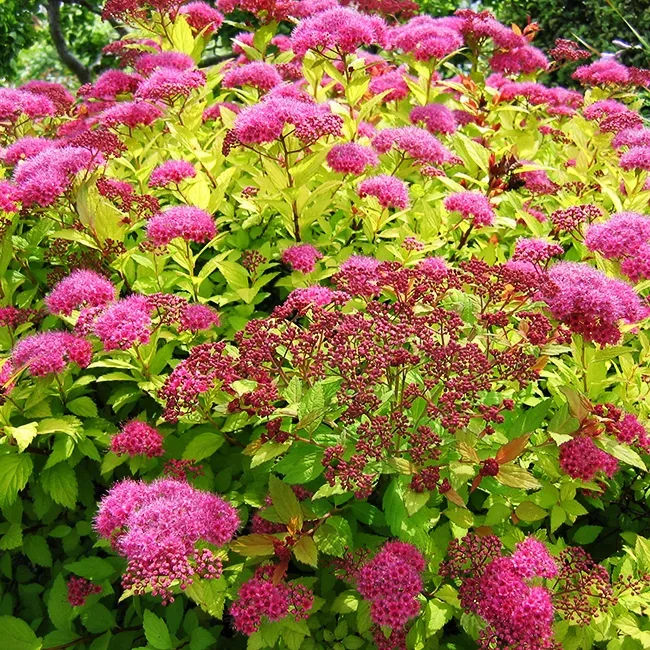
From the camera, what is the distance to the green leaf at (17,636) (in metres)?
1.84

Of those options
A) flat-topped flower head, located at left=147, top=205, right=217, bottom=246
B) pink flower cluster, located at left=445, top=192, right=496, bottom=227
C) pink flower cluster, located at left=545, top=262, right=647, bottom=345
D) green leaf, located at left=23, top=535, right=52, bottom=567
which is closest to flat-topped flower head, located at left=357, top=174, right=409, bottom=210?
pink flower cluster, located at left=445, top=192, right=496, bottom=227

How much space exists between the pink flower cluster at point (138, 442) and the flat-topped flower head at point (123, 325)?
0.24m

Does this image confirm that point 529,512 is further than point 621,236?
No

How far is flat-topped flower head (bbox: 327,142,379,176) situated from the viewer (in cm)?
236

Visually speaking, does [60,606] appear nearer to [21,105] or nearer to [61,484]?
[61,484]

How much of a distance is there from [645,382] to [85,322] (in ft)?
5.92

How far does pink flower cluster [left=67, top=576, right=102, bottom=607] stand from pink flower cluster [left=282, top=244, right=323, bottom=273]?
1205 mm

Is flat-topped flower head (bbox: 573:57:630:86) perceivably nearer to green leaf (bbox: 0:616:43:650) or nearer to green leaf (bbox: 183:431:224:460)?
green leaf (bbox: 183:431:224:460)

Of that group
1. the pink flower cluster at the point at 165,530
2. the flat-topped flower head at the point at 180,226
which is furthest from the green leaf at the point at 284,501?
the flat-topped flower head at the point at 180,226

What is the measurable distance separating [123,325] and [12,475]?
55 centimetres

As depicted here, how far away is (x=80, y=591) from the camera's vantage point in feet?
6.30

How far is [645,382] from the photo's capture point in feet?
6.84

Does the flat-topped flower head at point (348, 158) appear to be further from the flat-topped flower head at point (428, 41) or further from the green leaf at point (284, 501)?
the green leaf at point (284, 501)

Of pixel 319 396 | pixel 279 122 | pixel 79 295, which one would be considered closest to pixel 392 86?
pixel 279 122
